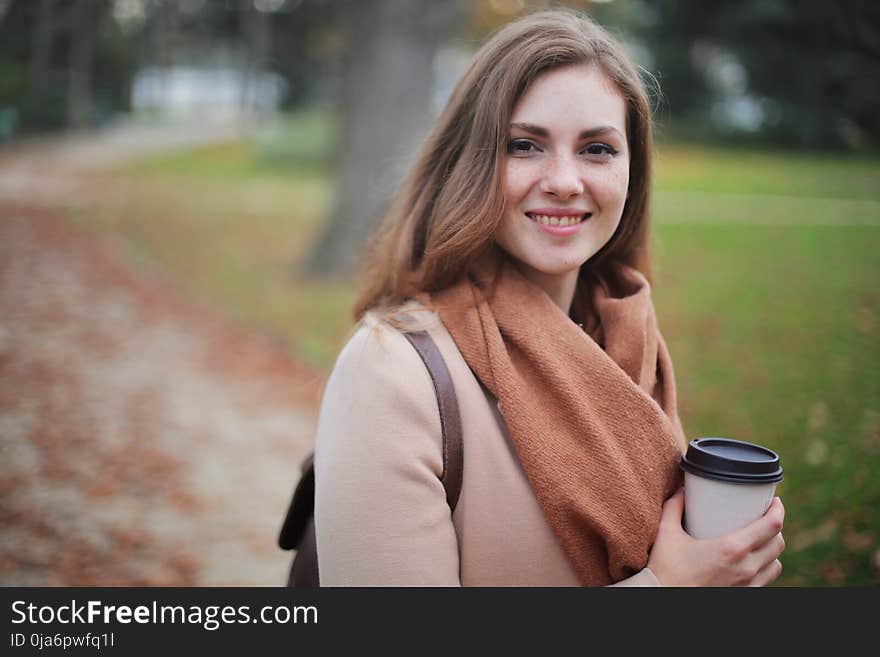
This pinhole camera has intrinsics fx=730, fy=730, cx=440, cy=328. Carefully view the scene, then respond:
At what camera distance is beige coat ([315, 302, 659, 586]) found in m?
1.48

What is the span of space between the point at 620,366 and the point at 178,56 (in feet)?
47.7

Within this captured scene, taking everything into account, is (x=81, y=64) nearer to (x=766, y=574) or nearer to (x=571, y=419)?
(x=571, y=419)

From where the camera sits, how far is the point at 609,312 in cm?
201

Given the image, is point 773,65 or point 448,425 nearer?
point 448,425

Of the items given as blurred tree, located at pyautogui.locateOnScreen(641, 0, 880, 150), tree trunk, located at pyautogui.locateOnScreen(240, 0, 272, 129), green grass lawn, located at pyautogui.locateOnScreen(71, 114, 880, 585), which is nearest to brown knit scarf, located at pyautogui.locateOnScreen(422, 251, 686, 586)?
green grass lawn, located at pyautogui.locateOnScreen(71, 114, 880, 585)

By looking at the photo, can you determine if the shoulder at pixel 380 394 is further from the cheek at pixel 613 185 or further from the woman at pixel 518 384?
the cheek at pixel 613 185

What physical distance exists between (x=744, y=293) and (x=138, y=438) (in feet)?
20.8

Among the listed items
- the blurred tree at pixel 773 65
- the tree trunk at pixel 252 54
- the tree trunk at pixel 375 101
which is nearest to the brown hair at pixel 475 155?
the blurred tree at pixel 773 65

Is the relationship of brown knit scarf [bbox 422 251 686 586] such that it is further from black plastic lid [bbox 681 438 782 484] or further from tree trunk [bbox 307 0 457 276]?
tree trunk [bbox 307 0 457 276]

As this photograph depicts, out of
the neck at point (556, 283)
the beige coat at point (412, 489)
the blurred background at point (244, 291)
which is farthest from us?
the blurred background at point (244, 291)

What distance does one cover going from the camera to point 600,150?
5.87 feet

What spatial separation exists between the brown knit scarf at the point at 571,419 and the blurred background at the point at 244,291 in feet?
2.49

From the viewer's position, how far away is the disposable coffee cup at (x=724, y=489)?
5.17 ft

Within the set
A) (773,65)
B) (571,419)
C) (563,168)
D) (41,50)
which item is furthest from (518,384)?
(773,65)
